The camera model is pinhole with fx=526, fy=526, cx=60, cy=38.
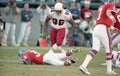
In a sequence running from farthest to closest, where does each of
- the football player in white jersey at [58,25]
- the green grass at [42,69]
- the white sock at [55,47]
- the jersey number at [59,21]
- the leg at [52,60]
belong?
the jersey number at [59,21], the football player in white jersey at [58,25], the white sock at [55,47], the leg at [52,60], the green grass at [42,69]

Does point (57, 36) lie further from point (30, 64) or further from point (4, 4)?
point (4, 4)

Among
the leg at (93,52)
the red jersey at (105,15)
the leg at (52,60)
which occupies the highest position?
the red jersey at (105,15)

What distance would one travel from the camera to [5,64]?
14031 millimetres

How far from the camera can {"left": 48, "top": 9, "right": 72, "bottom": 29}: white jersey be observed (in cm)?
1512

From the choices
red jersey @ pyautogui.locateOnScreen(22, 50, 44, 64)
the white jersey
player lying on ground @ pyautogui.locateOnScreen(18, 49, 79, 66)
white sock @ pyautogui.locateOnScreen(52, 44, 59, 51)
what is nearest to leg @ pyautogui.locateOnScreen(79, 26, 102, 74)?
player lying on ground @ pyautogui.locateOnScreen(18, 49, 79, 66)

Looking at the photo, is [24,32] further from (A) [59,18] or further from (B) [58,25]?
(A) [59,18]

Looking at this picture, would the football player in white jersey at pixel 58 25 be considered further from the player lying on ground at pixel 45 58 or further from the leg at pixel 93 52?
the leg at pixel 93 52

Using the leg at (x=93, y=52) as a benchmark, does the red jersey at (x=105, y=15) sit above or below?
above

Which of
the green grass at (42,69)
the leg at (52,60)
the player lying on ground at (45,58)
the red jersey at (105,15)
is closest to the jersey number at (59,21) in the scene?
the green grass at (42,69)

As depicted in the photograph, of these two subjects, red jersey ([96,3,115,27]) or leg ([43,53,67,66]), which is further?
leg ([43,53,67,66])

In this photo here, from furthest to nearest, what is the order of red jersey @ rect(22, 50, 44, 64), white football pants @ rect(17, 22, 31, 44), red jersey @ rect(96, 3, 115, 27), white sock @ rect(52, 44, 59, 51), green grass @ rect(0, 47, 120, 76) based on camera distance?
1. white football pants @ rect(17, 22, 31, 44)
2. white sock @ rect(52, 44, 59, 51)
3. red jersey @ rect(22, 50, 44, 64)
4. red jersey @ rect(96, 3, 115, 27)
5. green grass @ rect(0, 47, 120, 76)

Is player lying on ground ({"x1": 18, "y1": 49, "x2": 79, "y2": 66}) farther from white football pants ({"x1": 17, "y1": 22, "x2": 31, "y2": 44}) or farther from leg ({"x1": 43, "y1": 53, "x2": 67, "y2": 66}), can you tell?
white football pants ({"x1": 17, "y1": 22, "x2": 31, "y2": 44})

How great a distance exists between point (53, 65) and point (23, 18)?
951 cm

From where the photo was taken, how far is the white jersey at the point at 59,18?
1512 cm
